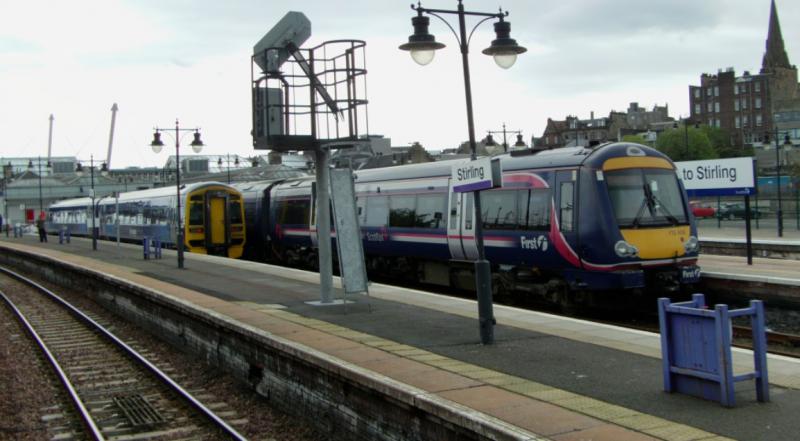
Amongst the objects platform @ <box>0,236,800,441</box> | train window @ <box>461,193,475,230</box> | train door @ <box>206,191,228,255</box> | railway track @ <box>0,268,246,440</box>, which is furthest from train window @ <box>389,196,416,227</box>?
train door @ <box>206,191,228,255</box>

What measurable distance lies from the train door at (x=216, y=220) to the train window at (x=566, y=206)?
2020 centimetres

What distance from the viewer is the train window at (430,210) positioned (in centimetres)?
1880

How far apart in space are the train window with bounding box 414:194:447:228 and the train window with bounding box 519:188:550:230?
298cm

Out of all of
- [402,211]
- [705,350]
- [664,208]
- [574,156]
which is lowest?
[705,350]

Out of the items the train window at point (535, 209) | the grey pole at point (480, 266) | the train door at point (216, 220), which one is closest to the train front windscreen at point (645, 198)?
the train window at point (535, 209)

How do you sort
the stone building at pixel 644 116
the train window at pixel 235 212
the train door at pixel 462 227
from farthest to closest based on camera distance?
the stone building at pixel 644 116
the train window at pixel 235 212
the train door at pixel 462 227

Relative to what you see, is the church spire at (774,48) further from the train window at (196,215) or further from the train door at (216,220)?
the train window at (196,215)

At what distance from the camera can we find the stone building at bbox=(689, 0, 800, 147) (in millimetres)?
119562

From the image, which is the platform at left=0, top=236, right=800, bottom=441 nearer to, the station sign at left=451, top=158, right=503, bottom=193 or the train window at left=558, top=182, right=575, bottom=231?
the station sign at left=451, top=158, right=503, bottom=193

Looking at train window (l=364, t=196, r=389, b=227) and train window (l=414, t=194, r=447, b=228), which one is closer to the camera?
train window (l=414, t=194, r=447, b=228)

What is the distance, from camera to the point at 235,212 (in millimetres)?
32750

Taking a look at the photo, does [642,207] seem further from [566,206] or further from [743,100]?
[743,100]

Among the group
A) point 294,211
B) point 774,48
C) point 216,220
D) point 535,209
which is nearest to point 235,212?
point 216,220

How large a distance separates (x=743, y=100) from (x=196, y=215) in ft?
358
